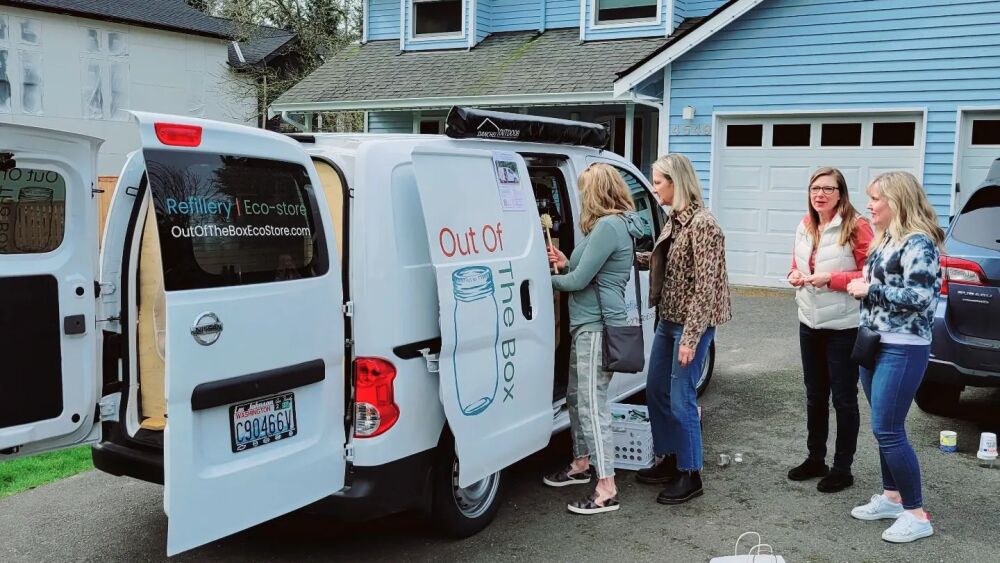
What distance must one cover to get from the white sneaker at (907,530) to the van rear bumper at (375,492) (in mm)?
2337

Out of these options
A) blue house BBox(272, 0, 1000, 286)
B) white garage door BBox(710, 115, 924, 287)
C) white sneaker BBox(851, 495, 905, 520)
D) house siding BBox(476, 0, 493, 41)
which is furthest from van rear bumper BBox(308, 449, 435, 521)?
house siding BBox(476, 0, 493, 41)

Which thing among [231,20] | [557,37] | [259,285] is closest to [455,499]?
[259,285]

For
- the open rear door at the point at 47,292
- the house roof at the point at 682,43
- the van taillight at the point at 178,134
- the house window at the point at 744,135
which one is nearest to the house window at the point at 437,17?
the house roof at the point at 682,43

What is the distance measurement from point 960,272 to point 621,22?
1127 cm

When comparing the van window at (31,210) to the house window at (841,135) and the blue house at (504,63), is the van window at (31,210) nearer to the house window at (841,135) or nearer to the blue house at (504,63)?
the blue house at (504,63)

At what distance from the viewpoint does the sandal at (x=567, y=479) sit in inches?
210

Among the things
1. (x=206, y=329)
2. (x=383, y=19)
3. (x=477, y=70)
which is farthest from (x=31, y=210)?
(x=383, y=19)

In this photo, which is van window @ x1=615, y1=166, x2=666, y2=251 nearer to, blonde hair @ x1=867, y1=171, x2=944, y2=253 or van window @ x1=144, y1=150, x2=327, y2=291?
blonde hair @ x1=867, y1=171, x2=944, y2=253

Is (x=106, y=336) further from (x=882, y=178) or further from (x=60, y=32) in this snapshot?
(x=60, y=32)

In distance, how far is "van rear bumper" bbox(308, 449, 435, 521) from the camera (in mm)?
3879

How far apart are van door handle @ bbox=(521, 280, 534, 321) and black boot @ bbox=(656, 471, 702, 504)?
131 centimetres

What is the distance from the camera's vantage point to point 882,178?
4.55m

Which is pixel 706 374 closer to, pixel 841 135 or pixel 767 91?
pixel 841 135

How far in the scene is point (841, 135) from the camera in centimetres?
1276
